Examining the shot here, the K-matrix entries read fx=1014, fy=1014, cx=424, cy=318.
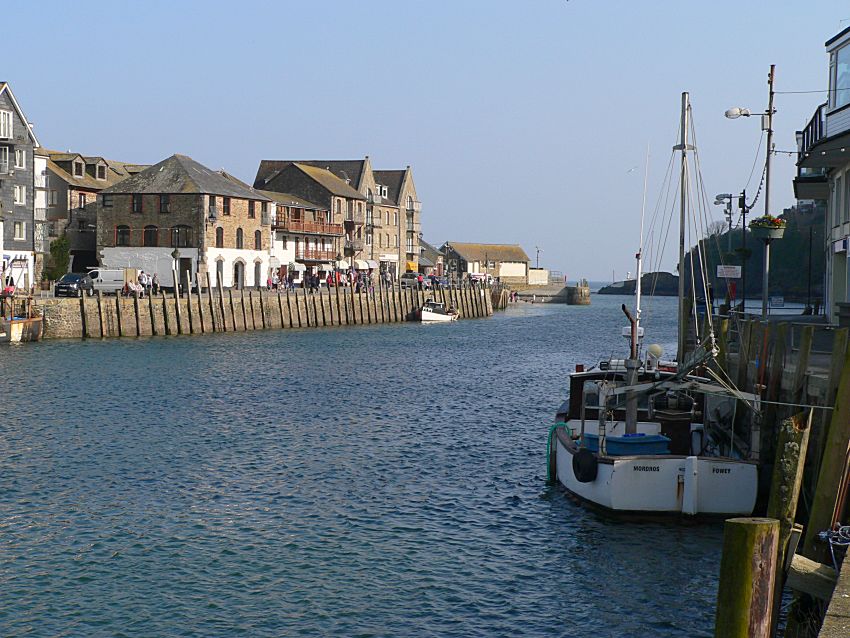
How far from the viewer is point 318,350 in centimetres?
5956

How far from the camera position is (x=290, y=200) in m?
101

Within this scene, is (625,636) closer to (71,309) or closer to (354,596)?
(354,596)

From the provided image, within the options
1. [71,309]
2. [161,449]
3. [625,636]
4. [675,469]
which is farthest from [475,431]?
[71,309]

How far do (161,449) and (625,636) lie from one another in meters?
16.7

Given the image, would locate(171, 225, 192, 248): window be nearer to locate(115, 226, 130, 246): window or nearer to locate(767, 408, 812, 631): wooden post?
locate(115, 226, 130, 246): window

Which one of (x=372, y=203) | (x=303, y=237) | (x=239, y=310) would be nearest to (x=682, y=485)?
(x=239, y=310)

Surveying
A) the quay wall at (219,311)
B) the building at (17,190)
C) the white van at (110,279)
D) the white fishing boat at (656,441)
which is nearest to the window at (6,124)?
the building at (17,190)

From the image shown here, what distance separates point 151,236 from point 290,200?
2125 centimetres

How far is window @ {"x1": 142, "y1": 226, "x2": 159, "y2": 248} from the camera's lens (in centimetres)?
8244

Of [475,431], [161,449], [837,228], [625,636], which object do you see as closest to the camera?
[625,636]

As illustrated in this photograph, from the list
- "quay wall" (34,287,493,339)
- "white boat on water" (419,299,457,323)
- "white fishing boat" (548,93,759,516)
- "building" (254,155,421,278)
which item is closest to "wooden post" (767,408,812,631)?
"white fishing boat" (548,93,759,516)

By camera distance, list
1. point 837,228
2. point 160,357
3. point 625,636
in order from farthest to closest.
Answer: point 160,357 < point 837,228 < point 625,636

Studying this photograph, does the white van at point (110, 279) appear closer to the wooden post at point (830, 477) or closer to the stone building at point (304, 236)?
the stone building at point (304, 236)

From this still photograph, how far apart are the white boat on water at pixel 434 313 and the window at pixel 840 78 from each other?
60.1 m
